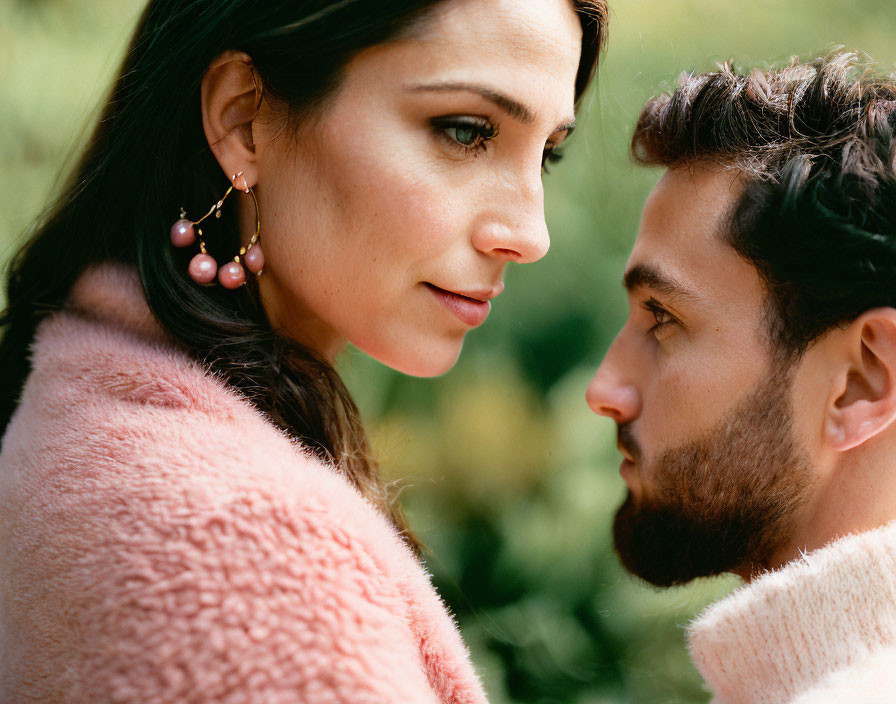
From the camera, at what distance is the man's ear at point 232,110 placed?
3.90 ft

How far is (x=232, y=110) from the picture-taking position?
47.5 inches

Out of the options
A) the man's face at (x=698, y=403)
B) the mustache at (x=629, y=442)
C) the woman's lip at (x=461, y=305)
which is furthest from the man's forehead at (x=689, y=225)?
the woman's lip at (x=461, y=305)

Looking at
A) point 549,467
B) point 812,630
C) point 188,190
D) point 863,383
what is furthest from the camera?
point 549,467

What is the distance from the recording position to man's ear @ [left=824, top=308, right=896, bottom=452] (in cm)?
130

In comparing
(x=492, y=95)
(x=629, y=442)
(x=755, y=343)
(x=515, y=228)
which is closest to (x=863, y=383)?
(x=755, y=343)

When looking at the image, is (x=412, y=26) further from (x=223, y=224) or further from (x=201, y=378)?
(x=201, y=378)

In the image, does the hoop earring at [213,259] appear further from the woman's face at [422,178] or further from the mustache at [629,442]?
the mustache at [629,442]

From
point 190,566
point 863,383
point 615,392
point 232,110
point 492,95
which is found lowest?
point 190,566

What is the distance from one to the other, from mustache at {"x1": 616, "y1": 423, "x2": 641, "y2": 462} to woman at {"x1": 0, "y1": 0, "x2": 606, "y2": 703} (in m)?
0.43

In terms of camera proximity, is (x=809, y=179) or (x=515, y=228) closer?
(x=515, y=228)

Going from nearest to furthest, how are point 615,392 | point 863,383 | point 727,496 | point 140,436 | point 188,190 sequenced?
point 140,436 < point 188,190 < point 863,383 < point 727,496 < point 615,392

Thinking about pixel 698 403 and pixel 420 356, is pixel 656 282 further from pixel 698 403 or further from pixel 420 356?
pixel 420 356

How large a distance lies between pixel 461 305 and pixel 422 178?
205 millimetres

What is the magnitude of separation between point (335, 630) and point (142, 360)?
1.43 feet
